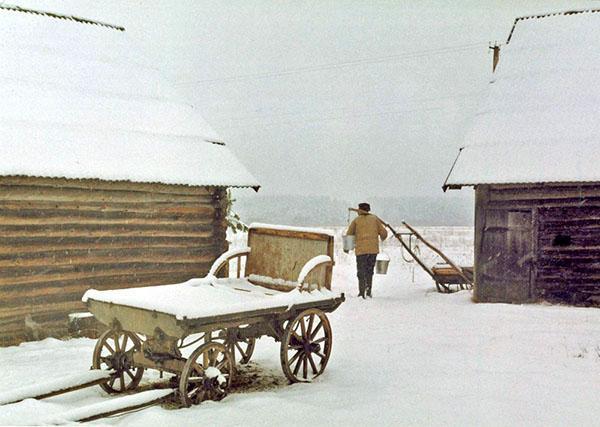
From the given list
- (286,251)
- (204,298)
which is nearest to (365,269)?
(286,251)

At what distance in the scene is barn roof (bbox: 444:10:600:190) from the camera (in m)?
11.6

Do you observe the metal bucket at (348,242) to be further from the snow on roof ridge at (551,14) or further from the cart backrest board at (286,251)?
the snow on roof ridge at (551,14)

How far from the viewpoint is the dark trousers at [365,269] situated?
40.4ft

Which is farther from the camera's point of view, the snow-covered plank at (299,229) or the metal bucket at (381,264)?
the metal bucket at (381,264)

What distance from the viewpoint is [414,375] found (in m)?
6.77

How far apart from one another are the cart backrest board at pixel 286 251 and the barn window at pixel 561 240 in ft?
20.7

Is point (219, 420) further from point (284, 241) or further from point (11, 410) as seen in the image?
point (284, 241)

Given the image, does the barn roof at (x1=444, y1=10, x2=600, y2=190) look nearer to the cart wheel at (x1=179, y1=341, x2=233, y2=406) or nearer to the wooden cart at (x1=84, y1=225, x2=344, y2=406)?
the wooden cart at (x1=84, y1=225, x2=344, y2=406)

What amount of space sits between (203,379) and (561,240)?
326 inches

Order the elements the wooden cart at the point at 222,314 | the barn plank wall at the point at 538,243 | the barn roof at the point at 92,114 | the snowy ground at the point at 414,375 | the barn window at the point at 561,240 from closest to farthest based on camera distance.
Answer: the snowy ground at the point at 414,375 < the wooden cart at the point at 222,314 < the barn roof at the point at 92,114 < the barn plank wall at the point at 538,243 < the barn window at the point at 561,240

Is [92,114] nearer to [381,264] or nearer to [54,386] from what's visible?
[54,386]

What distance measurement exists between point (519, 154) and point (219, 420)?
888cm

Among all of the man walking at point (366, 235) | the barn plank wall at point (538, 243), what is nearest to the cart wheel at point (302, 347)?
the man walking at point (366, 235)

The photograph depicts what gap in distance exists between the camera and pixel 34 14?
11.9 meters
